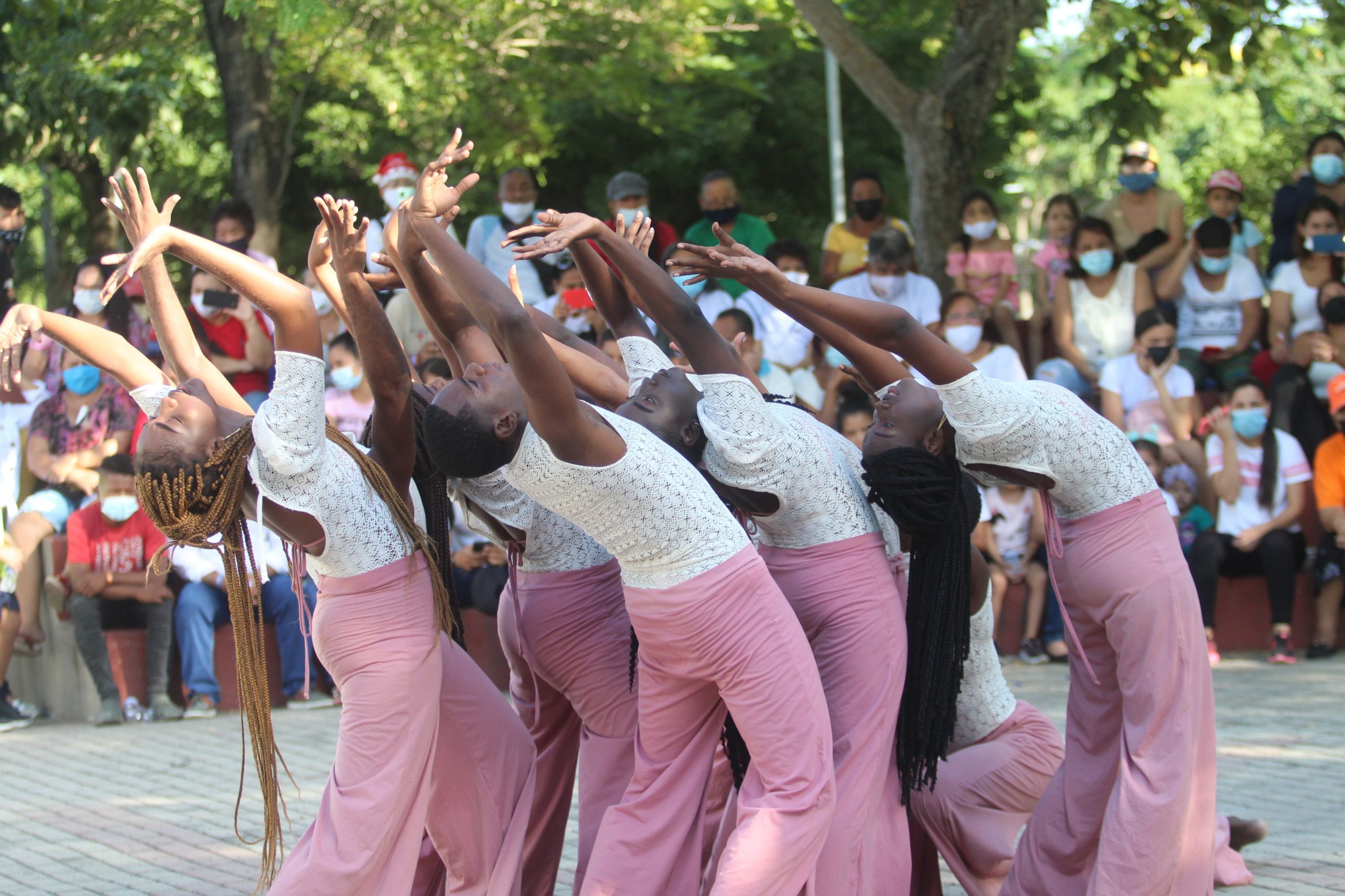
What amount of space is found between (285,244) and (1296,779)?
14.9 meters

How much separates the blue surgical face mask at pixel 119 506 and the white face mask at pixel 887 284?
449 cm

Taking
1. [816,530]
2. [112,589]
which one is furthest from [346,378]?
[816,530]

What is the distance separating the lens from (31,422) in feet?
27.1

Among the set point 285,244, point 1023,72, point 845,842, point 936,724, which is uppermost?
point 1023,72

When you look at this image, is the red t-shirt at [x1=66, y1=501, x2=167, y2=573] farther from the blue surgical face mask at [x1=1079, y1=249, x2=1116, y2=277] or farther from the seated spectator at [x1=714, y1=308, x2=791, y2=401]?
the blue surgical face mask at [x1=1079, y1=249, x2=1116, y2=277]

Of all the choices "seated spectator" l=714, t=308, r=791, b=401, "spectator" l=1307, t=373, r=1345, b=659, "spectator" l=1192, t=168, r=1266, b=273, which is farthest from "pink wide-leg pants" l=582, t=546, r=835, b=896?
"spectator" l=1192, t=168, r=1266, b=273

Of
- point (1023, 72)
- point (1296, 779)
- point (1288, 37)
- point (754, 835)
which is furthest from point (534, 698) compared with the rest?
point (1023, 72)

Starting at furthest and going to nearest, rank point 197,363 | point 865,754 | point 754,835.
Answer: point 197,363, point 865,754, point 754,835

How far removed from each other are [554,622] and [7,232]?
20.5 ft

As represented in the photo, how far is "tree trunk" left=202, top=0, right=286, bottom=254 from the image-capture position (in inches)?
421

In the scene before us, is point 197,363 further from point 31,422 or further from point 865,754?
point 31,422

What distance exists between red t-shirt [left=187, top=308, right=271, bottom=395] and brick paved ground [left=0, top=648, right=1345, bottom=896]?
1908 millimetres

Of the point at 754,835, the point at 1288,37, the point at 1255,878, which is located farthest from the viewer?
the point at 1288,37

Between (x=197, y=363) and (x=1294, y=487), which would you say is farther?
(x=1294, y=487)
